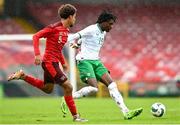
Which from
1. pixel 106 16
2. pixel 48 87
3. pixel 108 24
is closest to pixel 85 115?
pixel 48 87

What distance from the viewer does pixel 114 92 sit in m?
12.0

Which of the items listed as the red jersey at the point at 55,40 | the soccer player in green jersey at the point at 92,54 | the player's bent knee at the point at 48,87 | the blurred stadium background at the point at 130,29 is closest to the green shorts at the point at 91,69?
the soccer player in green jersey at the point at 92,54

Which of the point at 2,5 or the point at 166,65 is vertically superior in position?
the point at 2,5

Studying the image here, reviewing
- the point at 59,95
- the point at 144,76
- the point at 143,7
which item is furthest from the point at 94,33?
the point at 143,7

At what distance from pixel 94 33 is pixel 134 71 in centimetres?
1688

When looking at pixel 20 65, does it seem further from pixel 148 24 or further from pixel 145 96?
pixel 148 24

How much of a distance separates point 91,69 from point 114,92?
0.73m

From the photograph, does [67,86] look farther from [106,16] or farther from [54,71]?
[106,16]

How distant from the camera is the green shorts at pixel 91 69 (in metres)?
12.4

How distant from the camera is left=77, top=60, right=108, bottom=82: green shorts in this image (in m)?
12.4

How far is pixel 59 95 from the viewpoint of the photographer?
1001 inches

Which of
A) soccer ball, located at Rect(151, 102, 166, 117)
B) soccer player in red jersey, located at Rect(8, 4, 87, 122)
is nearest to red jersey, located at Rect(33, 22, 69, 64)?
soccer player in red jersey, located at Rect(8, 4, 87, 122)

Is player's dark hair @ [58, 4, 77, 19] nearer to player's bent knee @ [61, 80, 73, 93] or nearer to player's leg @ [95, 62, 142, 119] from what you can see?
player's bent knee @ [61, 80, 73, 93]

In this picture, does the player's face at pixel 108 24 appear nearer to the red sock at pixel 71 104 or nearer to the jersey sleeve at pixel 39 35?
the jersey sleeve at pixel 39 35
